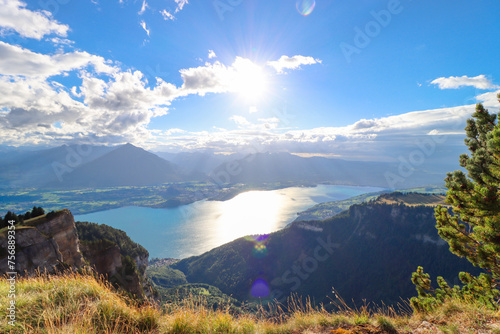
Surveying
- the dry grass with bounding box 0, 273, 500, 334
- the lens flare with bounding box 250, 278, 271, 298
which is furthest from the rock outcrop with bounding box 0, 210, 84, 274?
the lens flare with bounding box 250, 278, 271, 298

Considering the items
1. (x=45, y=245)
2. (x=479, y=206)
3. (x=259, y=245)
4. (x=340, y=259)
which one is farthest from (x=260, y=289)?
(x=479, y=206)

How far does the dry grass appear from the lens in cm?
396

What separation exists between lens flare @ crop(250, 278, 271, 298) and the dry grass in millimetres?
125316

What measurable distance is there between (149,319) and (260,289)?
13000 cm

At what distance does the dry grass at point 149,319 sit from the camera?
3.96m

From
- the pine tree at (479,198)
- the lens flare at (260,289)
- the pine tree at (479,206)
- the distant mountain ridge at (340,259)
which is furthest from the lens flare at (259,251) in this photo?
the pine tree at (479,198)

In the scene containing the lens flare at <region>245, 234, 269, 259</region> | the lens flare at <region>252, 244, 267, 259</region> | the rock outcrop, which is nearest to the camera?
the rock outcrop

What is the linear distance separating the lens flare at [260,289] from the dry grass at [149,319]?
12532 centimetres

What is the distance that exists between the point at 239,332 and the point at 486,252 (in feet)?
33.2

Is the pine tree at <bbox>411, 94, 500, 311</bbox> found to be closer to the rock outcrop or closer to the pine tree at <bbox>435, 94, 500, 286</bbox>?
the pine tree at <bbox>435, 94, 500, 286</bbox>

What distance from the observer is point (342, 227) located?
138 metres

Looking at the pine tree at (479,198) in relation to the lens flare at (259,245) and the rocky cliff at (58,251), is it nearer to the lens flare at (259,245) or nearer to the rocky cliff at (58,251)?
the rocky cliff at (58,251)

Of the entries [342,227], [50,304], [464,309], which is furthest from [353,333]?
[342,227]

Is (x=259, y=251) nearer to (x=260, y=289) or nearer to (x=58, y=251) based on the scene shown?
(x=260, y=289)
